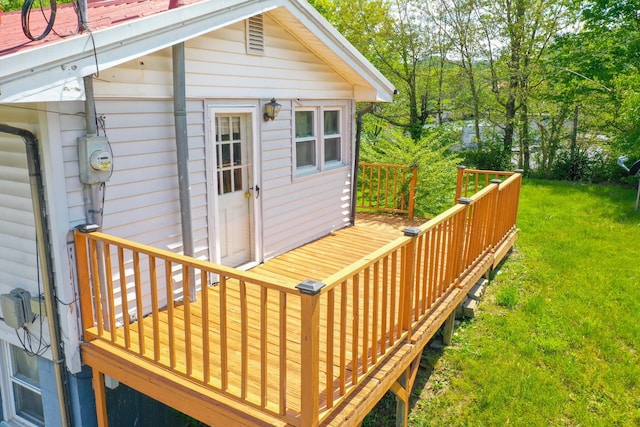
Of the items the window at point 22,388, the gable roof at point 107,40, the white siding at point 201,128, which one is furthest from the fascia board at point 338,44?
the window at point 22,388

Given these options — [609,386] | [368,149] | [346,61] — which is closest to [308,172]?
[346,61]

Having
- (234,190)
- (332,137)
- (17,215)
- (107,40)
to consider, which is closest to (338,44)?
(332,137)

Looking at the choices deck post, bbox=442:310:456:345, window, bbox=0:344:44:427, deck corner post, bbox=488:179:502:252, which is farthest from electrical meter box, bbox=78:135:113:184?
deck corner post, bbox=488:179:502:252

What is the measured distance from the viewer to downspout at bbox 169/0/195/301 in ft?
13.9

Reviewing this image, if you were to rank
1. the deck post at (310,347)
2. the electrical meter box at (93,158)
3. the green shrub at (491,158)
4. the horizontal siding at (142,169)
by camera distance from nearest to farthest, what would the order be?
the deck post at (310,347)
the electrical meter box at (93,158)
the horizontal siding at (142,169)
the green shrub at (491,158)

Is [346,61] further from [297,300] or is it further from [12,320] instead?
[12,320]

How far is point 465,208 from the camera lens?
16.9 ft

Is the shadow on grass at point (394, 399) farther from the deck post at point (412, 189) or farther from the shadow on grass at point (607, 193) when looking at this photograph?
the shadow on grass at point (607, 193)

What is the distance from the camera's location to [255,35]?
542 centimetres

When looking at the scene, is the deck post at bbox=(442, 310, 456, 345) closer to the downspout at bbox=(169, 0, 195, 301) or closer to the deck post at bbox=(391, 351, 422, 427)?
the deck post at bbox=(391, 351, 422, 427)

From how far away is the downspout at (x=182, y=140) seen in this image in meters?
4.23

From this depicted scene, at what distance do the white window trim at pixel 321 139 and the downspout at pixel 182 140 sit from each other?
2178 millimetres

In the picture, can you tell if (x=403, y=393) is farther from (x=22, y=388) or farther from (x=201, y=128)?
(x=22, y=388)

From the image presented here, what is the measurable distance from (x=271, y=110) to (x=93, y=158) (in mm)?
2475
